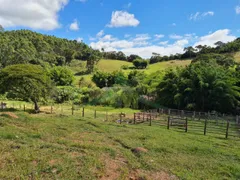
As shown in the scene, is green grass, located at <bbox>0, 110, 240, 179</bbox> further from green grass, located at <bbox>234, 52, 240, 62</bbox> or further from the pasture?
green grass, located at <bbox>234, 52, 240, 62</bbox>

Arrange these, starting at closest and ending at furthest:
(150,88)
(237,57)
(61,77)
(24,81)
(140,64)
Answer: (24,81) < (150,88) < (61,77) < (237,57) < (140,64)

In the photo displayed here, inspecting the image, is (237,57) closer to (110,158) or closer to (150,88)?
(150,88)

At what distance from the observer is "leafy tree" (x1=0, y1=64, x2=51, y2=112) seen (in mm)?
17031

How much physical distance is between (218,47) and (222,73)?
42.2 m

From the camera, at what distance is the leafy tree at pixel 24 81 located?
55.9ft

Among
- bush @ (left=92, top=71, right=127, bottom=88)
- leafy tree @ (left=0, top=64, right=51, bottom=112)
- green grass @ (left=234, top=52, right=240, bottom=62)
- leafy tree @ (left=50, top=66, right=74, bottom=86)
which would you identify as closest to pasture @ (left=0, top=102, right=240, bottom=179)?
leafy tree @ (left=0, top=64, right=51, bottom=112)

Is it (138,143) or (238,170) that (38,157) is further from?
(238,170)

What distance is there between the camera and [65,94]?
1261 inches

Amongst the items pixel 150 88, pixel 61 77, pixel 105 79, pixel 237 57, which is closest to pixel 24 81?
pixel 150 88

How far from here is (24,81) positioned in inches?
674

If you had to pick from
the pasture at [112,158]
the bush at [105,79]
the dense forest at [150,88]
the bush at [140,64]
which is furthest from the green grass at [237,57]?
the pasture at [112,158]

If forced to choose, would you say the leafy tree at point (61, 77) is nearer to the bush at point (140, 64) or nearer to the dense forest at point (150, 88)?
the dense forest at point (150, 88)

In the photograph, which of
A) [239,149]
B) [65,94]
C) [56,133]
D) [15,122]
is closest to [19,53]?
[65,94]

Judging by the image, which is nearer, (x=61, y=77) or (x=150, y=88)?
(x=150, y=88)
